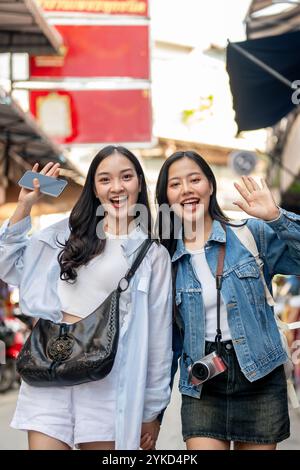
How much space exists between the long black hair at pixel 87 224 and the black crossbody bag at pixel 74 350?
8.3 inches

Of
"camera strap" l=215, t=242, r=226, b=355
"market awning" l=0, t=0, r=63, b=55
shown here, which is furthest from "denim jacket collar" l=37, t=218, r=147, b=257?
"market awning" l=0, t=0, r=63, b=55

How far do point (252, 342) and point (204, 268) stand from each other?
1.28 ft

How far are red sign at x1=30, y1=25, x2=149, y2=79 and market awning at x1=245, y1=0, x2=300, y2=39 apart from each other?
478 centimetres

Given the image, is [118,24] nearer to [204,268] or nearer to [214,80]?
[204,268]

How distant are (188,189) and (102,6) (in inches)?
448

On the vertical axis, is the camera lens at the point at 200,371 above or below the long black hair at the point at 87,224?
below

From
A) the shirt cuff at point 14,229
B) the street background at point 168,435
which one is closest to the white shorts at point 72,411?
the shirt cuff at point 14,229

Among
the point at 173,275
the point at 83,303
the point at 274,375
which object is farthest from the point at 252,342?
the point at 83,303

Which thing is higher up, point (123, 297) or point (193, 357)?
point (123, 297)

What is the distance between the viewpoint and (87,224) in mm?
3693

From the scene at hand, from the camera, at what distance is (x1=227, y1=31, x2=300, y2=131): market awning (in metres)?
8.09

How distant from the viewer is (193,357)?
139 inches

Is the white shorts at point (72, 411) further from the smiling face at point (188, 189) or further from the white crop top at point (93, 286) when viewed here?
the smiling face at point (188, 189)

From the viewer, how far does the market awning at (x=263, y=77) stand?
8086 millimetres
